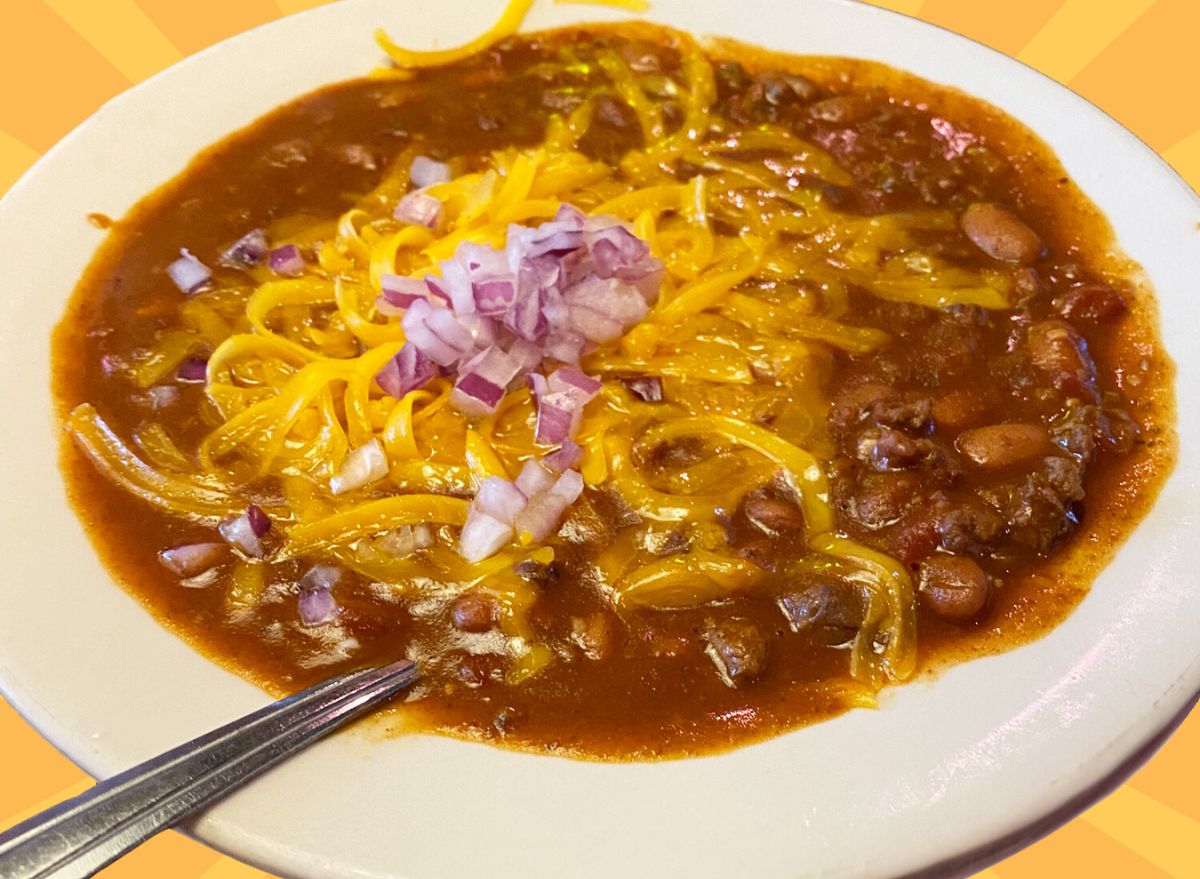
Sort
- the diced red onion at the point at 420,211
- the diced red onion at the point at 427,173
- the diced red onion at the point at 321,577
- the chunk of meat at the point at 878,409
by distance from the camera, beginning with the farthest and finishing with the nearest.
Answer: the diced red onion at the point at 427,173, the diced red onion at the point at 420,211, the chunk of meat at the point at 878,409, the diced red onion at the point at 321,577

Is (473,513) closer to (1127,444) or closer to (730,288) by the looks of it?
(730,288)

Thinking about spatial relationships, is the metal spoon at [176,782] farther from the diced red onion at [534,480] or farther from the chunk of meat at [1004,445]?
the chunk of meat at [1004,445]

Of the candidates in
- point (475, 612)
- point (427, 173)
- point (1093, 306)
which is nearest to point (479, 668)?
point (475, 612)

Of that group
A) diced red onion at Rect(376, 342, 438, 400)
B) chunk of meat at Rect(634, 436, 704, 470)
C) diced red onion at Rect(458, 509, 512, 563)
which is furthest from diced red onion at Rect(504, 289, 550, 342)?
diced red onion at Rect(458, 509, 512, 563)

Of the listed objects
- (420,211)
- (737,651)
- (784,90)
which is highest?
(784,90)

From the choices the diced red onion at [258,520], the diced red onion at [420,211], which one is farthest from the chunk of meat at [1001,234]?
the diced red onion at [258,520]

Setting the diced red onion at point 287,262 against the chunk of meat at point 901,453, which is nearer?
the chunk of meat at point 901,453

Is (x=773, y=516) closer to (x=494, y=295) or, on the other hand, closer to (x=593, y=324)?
(x=593, y=324)
